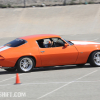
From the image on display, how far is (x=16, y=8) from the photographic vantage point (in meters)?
40.1

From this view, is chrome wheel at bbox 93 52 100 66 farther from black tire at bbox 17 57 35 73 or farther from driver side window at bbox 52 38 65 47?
black tire at bbox 17 57 35 73

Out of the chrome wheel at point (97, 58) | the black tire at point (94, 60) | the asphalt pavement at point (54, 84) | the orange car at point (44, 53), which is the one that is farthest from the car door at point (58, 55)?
the chrome wheel at point (97, 58)

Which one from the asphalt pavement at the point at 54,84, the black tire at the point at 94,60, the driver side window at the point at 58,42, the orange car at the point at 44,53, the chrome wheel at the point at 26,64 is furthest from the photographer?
the black tire at the point at 94,60

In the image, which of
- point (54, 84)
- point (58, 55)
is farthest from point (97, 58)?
point (54, 84)

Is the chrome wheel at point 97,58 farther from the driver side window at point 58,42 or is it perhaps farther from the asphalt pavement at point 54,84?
the driver side window at point 58,42

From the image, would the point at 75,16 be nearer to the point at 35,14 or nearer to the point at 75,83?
the point at 35,14

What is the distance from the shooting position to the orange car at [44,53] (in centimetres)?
1045

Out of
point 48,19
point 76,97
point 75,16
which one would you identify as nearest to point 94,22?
point 75,16

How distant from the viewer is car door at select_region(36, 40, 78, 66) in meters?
10.8

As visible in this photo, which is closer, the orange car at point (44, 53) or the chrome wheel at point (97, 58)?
the orange car at point (44, 53)

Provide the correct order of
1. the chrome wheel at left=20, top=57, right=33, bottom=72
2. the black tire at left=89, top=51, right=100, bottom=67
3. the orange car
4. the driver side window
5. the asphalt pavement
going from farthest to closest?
the black tire at left=89, top=51, right=100, bottom=67 < the driver side window < the chrome wheel at left=20, top=57, right=33, bottom=72 < the orange car < the asphalt pavement

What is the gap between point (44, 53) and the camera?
1079 cm

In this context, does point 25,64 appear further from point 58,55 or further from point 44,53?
point 58,55

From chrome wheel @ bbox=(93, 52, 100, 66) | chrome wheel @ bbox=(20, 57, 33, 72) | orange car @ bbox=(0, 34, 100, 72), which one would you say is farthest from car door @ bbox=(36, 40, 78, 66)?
chrome wheel @ bbox=(93, 52, 100, 66)
